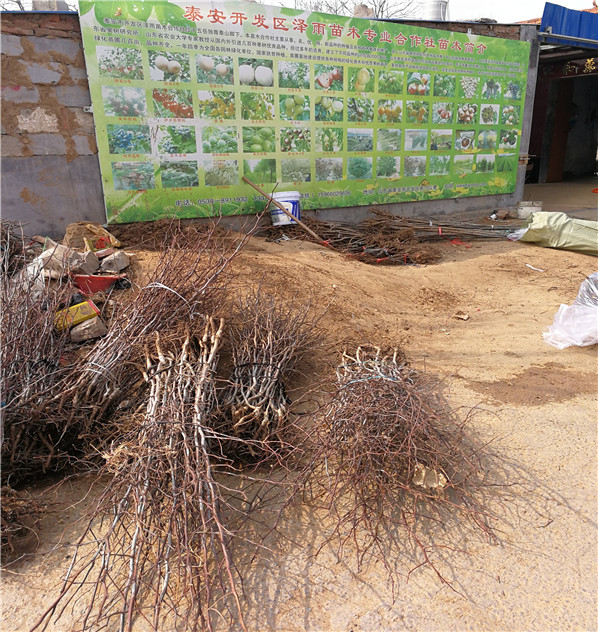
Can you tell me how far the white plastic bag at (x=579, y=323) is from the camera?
13.1ft

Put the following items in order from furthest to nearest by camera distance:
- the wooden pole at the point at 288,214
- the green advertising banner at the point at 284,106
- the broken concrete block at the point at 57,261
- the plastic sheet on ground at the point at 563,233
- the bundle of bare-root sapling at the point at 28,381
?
the plastic sheet on ground at the point at 563,233 → the wooden pole at the point at 288,214 → the green advertising banner at the point at 284,106 → the broken concrete block at the point at 57,261 → the bundle of bare-root sapling at the point at 28,381

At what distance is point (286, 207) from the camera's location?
21.7 ft

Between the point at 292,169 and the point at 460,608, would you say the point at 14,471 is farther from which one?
the point at 292,169

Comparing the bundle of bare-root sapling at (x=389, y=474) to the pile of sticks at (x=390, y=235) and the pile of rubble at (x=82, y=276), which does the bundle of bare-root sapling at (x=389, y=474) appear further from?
the pile of sticks at (x=390, y=235)

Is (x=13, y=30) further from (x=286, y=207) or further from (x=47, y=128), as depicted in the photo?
(x=286, y=207)

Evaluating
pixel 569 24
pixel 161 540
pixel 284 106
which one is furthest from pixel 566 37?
pixel 161 540

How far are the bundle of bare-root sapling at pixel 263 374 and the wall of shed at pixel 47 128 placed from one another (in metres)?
3.14

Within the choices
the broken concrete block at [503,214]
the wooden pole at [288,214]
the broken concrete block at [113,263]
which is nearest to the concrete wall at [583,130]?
the broken concrete block at [503,214]

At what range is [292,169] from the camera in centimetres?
698

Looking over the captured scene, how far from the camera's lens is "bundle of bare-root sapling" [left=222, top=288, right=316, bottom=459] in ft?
8.55

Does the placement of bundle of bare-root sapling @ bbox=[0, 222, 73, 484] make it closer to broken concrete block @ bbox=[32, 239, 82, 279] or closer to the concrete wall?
broken concrete block @ bbox=[32, 239, 82, 279]

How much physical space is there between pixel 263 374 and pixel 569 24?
10.2 metres

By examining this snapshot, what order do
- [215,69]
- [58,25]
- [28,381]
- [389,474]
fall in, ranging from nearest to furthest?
[389,474], [28,381], [58,25], [215,69]

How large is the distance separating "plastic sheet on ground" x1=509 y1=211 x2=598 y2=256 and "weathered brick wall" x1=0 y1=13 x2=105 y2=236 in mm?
6291
